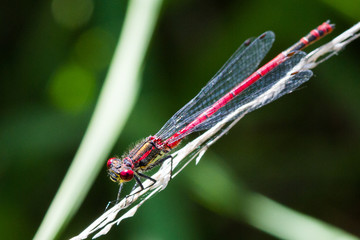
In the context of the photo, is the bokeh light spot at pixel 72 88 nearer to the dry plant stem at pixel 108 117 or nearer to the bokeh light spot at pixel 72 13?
the bokeh light spot at pixel 72 13

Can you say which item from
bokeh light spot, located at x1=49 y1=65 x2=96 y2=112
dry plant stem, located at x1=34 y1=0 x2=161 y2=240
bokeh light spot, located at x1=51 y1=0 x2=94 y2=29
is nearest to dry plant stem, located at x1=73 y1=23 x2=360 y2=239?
dry plant stem, located at x1=34 y1=0 x2=161 y2=240

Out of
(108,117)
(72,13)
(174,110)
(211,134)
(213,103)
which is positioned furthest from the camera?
(72,13)

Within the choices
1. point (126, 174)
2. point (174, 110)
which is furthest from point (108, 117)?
point (174, 110)

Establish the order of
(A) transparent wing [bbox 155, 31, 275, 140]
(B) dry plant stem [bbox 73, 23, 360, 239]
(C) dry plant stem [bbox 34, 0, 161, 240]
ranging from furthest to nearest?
(A) transparent wing [bbox 155, 31, 275, 140], (C) dry plant stem [bbox 34, 0, 161, 240], (B) dry plant stem [bbox 73, 23, 360, 239]

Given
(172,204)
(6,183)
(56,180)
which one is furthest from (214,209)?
(6,183)

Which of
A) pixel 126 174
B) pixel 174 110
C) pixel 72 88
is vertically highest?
pixel 72 88

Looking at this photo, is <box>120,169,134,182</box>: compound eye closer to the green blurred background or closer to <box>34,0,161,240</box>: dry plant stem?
<box>34,0,161,240</box>: dry plant stem

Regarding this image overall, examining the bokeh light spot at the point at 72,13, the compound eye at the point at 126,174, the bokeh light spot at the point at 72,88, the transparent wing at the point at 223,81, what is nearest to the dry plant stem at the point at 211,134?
the compound eye at the point at 126,174

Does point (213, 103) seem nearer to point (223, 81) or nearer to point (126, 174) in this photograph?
point (223, 81)
